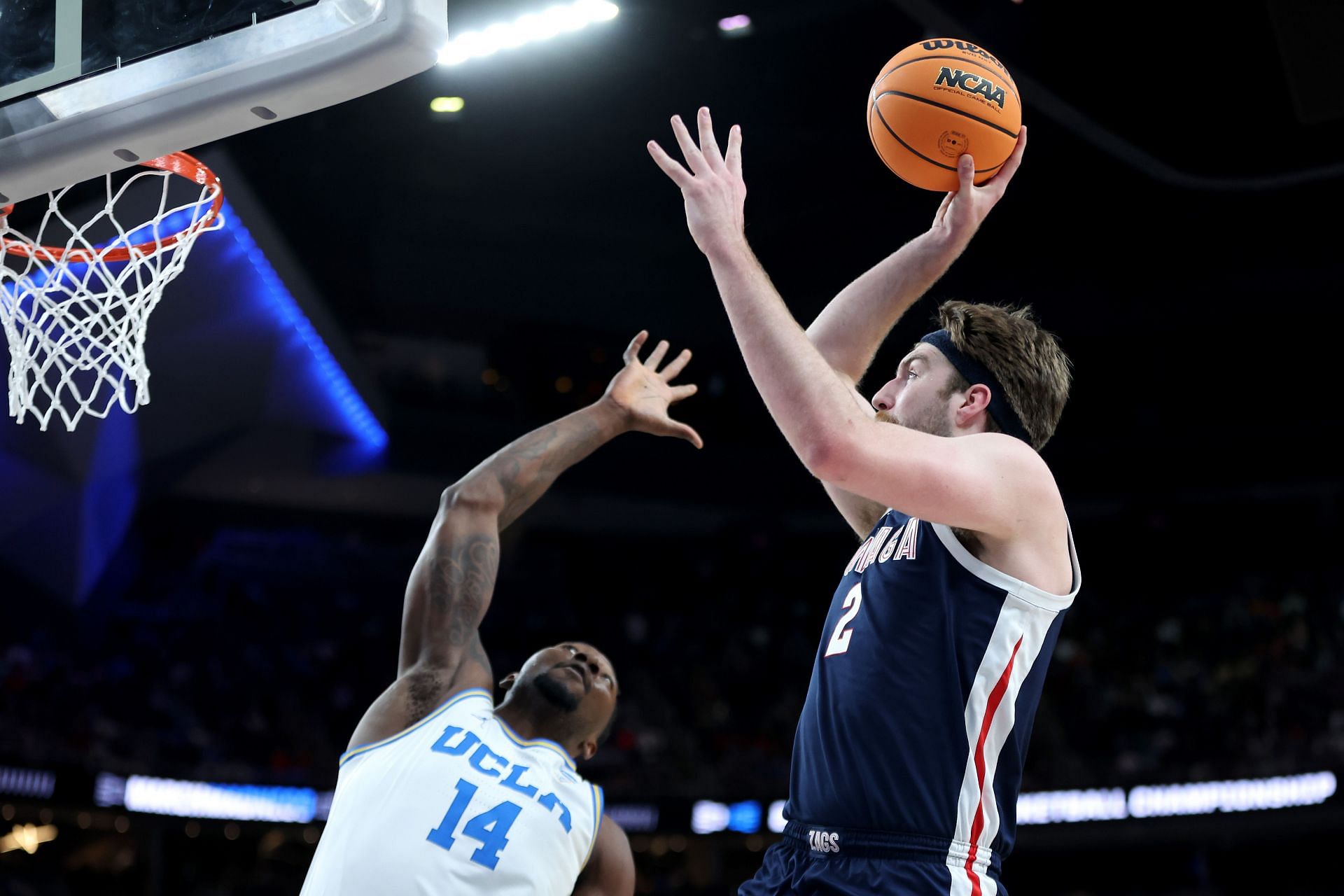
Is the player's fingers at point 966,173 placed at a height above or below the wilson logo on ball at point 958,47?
below

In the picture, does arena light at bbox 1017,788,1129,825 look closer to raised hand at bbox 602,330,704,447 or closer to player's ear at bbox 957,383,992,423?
raised hand at bbox 602,330,704,447

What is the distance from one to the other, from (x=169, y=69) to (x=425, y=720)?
165 centimetres

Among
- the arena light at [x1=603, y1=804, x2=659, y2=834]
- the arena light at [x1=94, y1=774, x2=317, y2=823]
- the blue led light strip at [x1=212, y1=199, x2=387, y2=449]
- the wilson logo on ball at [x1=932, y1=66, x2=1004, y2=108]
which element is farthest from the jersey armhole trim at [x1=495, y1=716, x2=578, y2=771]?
the arena light at [x1=94, y1=774, x2=317, y2=823]

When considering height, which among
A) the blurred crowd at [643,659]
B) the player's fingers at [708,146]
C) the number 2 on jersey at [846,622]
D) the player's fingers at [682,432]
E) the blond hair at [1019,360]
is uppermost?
the blurred crowd at [643,659]

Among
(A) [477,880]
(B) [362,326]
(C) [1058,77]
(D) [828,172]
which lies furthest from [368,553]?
(A) [477,880]

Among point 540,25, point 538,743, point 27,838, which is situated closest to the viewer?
point 538,743

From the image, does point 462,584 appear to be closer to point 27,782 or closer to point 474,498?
point 474,498

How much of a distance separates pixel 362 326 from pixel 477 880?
13.0 metres

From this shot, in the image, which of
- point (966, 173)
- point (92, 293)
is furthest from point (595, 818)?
point (92, 293)

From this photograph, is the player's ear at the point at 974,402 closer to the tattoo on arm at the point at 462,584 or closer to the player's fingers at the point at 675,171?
the player's fingers at the point at 675,171

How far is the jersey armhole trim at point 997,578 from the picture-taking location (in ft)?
7.73

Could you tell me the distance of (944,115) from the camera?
3.01m

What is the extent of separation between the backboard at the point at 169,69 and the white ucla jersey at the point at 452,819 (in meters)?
1.53

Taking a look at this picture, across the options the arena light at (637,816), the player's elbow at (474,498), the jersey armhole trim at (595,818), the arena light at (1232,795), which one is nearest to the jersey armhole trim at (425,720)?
the jersey armhole trim at (595,818)
